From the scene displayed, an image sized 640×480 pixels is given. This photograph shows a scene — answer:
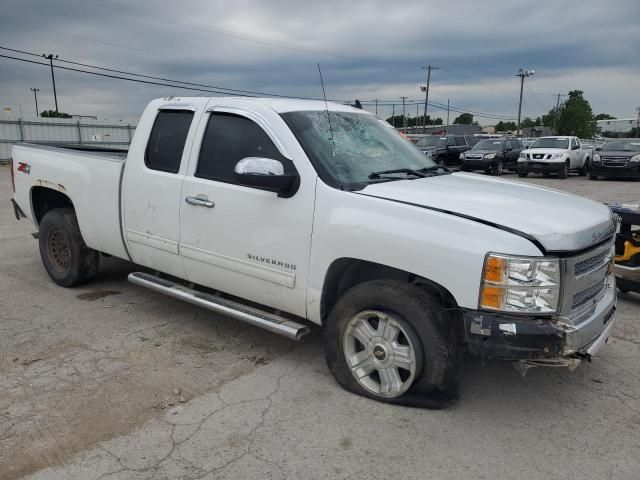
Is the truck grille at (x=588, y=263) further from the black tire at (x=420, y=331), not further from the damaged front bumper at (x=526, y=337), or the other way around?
the black tire at (x=420, y=331)

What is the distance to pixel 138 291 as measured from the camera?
5.70 meters

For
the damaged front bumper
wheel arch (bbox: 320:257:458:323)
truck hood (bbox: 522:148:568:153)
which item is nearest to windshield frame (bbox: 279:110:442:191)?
wheel arch (bbox: 320:257:458:323)

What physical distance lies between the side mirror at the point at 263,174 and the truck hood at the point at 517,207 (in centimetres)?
51

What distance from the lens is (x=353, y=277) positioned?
12.1 feet

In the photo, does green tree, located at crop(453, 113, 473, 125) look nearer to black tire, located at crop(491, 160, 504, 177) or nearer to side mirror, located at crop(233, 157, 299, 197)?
black tire, located at crop(491, 160, 504, 177)

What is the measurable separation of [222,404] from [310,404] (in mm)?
555

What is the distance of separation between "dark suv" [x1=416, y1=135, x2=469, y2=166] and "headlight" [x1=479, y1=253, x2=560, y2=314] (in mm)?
21427

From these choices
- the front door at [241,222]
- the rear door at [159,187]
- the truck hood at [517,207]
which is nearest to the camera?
the truck hood at [517,207]

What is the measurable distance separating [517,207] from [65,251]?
180 inches

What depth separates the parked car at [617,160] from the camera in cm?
1989

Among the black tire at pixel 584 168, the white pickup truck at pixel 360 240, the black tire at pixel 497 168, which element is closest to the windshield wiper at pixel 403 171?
the white pickup truck at pixel 360 240

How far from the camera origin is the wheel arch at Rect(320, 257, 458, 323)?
3.35m

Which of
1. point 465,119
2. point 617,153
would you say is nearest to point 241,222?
point 617,153

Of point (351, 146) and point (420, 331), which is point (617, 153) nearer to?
point (351, 146)
